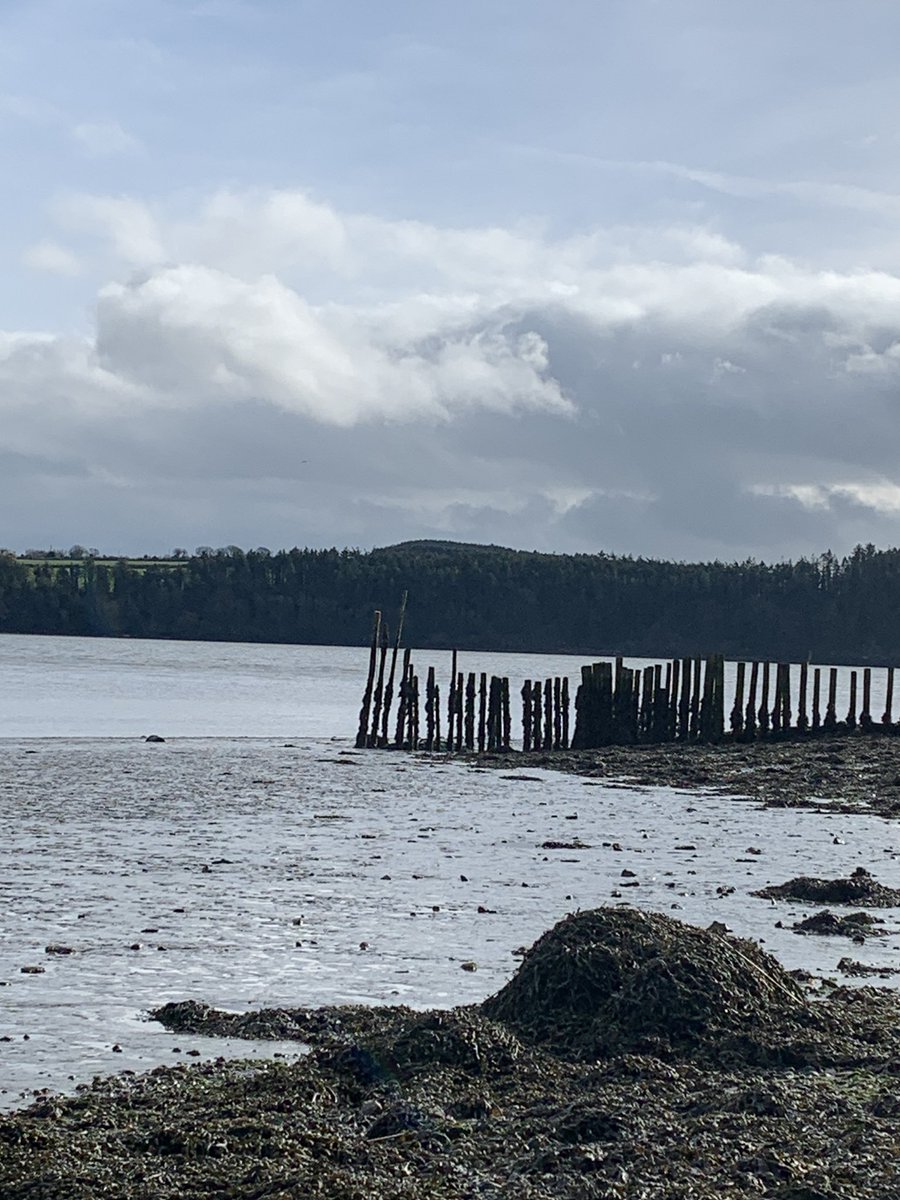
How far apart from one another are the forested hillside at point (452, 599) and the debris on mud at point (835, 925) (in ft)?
394

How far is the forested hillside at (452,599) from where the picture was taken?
133000mm

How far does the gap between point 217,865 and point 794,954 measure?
260 inches

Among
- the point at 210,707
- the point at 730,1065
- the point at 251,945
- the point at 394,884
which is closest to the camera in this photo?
the point at 730,1065

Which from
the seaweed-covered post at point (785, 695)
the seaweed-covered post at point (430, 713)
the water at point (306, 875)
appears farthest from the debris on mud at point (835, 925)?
A: the seaweed-covered post at point (430, 713)

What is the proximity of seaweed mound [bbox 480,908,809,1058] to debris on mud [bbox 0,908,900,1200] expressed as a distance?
1 cm

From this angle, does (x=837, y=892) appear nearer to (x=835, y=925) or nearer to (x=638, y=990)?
(x=835, y=925)

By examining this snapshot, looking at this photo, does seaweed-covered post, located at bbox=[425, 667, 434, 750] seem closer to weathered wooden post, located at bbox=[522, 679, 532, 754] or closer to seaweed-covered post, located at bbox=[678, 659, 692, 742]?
weathered wooden post, located at bbox=[522, 679, 532, 754]

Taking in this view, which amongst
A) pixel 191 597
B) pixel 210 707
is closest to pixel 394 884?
pixel 210 707

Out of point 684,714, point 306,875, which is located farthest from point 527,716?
point 306,875

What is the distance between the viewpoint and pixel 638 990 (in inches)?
337

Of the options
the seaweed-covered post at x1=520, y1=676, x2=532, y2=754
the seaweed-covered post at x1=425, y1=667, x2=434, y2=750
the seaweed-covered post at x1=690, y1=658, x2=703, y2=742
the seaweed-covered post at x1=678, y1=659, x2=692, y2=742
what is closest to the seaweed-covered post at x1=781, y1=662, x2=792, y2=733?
the seaweed-covered post at x1=690, y1=658, x2=703, y2=742

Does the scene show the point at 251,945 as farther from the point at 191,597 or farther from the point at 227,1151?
the point at 191,597

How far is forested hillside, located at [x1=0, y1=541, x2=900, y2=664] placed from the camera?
13300 cm

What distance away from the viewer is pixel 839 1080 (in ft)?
25.3
